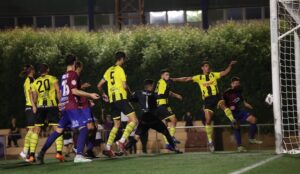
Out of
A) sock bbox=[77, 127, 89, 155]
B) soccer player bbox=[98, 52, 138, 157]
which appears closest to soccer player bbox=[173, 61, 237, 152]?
soccer player bbox=[98, 52, 138, 157]

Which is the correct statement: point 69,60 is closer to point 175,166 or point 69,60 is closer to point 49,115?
point 49,115

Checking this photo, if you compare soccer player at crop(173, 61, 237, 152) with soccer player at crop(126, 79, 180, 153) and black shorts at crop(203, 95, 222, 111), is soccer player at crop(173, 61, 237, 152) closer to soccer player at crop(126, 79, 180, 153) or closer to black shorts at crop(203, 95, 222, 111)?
black shorts at crop(203, 95, 222, 111)

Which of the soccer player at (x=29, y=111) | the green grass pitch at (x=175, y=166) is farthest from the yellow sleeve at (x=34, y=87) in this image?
the green grass pitch at (x=175, y=166)

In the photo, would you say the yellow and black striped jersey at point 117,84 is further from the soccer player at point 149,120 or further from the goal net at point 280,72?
the goal net at point 280,72

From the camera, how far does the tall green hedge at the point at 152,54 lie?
28375mm

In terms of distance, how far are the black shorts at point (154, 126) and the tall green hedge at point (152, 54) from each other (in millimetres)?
9502

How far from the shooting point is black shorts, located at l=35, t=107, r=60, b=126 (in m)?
17.8

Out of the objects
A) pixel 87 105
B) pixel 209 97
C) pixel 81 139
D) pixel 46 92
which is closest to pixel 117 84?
pixel 87 105

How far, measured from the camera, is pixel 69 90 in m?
15.7

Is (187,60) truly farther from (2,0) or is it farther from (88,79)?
(2,0)

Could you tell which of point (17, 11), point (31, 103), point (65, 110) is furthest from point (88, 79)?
point (17, 11)

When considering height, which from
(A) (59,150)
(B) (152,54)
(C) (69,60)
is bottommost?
(A) (59,150)

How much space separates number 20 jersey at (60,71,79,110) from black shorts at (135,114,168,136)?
3582mm

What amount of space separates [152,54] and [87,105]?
13.0 metres
